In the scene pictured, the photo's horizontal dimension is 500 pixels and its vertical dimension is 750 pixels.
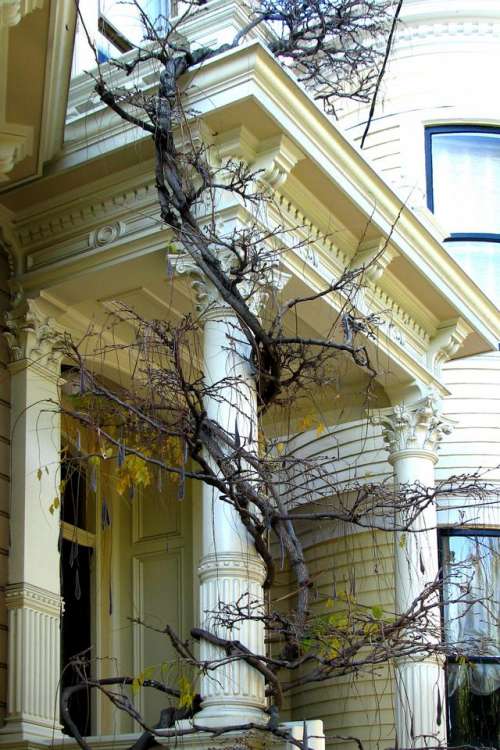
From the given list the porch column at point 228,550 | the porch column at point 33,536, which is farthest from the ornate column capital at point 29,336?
the porch column at point 228,550

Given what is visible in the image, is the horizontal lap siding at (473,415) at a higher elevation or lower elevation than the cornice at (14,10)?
lower

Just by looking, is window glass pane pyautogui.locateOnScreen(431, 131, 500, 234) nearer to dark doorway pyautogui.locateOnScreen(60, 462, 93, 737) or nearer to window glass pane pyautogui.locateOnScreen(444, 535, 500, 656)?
window glass pane pyautogui.locateOnScreen(444, 535, 500, 656)

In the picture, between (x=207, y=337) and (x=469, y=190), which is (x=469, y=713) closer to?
(x=469, y=190)

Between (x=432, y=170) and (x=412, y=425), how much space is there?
14.5 ft

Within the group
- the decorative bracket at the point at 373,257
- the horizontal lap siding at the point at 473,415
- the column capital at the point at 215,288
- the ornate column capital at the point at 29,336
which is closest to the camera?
A: the column capital at the point at 215,288

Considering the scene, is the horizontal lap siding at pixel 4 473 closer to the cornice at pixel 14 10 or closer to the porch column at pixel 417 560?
the cornice at pixel 14 10

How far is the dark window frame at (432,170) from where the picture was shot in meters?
14.5

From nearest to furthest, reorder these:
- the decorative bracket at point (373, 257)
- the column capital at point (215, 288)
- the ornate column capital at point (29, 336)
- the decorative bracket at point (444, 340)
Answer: the column capital at point (215, 288), the ornate column capital at point (29, 336), the decorative bracket at point (373, 257), the decorative bracket at point (444, 340)

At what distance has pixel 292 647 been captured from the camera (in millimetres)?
7980

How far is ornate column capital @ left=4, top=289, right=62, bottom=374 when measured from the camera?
30.6 feet

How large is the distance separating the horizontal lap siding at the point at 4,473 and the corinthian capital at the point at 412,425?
3487mm

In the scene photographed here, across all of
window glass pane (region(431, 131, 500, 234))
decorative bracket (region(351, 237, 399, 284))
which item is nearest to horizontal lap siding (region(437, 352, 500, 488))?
window glass pane (region(431, 131, 500, 234))

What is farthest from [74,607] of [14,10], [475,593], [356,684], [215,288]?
[14,10]

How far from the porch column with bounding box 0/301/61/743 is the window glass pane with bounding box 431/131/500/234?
21.3 feet
